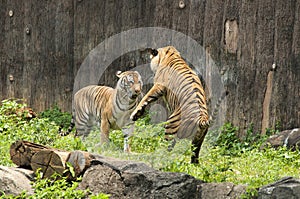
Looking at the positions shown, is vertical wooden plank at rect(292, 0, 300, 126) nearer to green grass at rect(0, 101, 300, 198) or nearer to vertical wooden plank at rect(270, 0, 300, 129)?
vertical wooden plank at rect(270, 0, 300, 129)

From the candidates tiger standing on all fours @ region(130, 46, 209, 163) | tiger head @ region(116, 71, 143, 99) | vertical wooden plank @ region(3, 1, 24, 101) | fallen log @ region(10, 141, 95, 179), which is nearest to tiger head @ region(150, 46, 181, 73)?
tiger standing on all fours @ region(130, 46, 209, 163)

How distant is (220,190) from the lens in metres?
6.51

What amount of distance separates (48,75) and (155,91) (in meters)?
4.40

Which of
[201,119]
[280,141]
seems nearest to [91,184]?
[201,119]

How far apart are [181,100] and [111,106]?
130 cm

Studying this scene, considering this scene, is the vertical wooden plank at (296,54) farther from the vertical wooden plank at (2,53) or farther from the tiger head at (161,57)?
the vertical wooden plank at (2,53)

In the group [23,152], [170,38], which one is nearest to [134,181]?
[23,152]

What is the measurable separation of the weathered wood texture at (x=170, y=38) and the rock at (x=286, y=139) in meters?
0.24

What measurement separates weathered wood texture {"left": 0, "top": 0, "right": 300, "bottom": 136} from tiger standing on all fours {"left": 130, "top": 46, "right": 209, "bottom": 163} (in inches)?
60.6

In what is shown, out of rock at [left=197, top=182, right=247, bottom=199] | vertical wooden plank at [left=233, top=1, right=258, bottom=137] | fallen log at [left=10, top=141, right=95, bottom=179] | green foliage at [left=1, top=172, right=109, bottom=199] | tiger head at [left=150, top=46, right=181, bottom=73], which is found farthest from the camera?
vertical wooden plank at [left=233, top=1, right=258, bottom=137]

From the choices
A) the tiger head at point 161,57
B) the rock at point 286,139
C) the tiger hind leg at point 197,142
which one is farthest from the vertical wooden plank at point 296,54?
the tiger hind leg at point 197,142

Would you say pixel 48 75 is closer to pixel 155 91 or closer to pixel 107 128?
pixel 107 128

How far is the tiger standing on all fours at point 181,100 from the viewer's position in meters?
7.99

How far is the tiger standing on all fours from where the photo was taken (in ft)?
26.2
